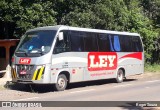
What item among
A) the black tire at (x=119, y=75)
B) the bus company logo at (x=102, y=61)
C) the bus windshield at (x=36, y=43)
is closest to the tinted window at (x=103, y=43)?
the bus company logo at (x=102, y=61)

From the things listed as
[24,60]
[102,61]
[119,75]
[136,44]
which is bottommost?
[119,75]

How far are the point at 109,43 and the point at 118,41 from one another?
1.17 meters

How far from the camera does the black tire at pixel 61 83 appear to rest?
1831 centimetres

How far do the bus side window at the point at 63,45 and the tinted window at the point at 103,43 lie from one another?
3.18 meters

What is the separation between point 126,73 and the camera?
24219mm

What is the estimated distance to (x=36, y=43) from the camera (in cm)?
1814

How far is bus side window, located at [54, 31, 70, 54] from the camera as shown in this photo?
1808cm

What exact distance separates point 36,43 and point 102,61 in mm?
4802

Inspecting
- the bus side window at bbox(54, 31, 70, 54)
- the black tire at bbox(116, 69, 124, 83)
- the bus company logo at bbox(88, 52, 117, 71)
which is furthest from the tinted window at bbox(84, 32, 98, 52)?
the black tire at bbox(116, 69, 124, 83)

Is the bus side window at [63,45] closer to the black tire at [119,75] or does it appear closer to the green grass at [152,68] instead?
the black tire at [119,75]

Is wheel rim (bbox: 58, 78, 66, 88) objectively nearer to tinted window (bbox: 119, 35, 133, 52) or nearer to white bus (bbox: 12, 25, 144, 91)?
white bus (bbox: 12, 25, 144, 91)

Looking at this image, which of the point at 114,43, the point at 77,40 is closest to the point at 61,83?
the point at 77,40

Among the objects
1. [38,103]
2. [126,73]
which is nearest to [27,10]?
[126,73]

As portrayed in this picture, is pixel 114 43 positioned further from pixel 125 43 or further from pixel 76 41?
pixel 76 41
